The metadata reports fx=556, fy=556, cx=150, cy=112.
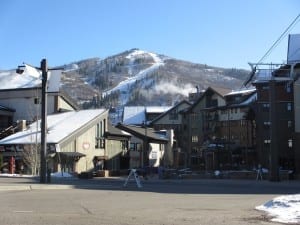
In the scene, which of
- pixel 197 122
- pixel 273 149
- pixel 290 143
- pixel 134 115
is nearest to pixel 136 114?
pixel 134 115

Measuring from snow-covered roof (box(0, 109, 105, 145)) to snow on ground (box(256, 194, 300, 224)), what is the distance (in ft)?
128

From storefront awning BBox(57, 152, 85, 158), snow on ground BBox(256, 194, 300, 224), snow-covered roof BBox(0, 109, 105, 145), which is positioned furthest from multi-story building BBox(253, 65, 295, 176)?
snow on ground BBox(256, 194, 300, 224)

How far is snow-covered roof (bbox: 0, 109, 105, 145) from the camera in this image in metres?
57.0

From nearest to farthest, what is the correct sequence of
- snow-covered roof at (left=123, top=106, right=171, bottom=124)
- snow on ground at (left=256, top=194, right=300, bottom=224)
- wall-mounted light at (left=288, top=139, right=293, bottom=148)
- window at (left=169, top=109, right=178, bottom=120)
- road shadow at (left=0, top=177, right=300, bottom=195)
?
snow on ground at (left=256, top=194, right=300, bottom=224) → road shadow at (left=0, top=177, right=300, bottom=195) → wall-mounted light at (left=288, top=139, right=293, bottom=148) → window at (left=169, top=109, right=178, bottom=120) → snow-covered roof at (left=123, top=106, right=171, bottom=124)

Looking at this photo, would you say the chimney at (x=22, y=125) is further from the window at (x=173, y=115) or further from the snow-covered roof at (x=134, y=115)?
the snow-covered roof at (x=134, y=115)

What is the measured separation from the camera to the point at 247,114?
82625 millimetres

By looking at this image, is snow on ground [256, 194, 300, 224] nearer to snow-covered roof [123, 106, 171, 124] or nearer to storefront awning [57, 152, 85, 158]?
storefront awning [57, 152, 85, 158]

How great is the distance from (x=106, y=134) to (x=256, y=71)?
26833mm

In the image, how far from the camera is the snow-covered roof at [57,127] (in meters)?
57.0

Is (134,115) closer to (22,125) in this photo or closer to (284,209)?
(22,125)

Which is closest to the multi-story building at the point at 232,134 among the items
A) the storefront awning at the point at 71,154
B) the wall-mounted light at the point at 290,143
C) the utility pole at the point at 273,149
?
the wall-mounted light at the point at 290,143

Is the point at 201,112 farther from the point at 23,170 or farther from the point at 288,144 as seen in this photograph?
the point at 23,170

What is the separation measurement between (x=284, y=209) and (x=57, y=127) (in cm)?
4759

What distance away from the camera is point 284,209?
16281 mm
